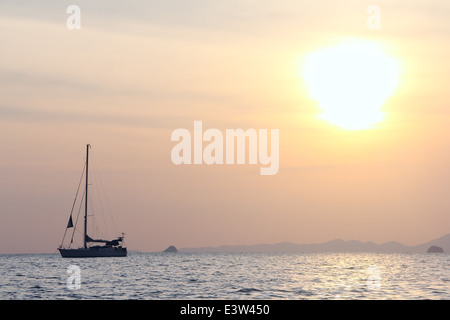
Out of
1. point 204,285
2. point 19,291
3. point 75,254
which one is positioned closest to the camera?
point 19,291
